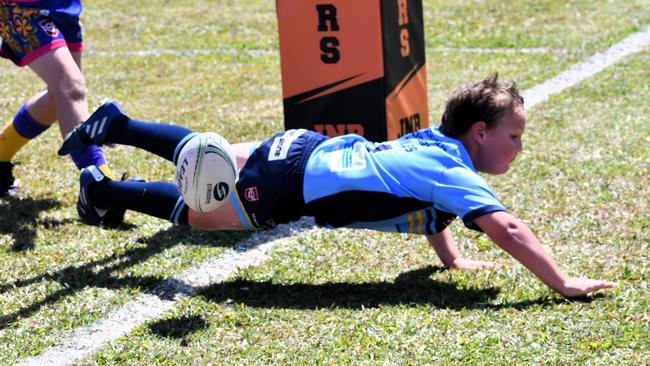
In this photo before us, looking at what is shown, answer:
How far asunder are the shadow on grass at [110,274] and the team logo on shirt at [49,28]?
1.29 metres

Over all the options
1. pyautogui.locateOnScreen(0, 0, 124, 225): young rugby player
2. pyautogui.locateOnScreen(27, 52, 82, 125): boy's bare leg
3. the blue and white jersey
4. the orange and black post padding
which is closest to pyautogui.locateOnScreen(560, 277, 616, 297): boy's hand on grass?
the blue and white jersey

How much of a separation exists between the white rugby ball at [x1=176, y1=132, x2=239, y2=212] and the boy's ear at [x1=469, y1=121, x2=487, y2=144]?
1.09 m

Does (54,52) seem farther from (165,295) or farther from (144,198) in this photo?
(165,295)

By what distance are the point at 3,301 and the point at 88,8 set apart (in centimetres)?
1077

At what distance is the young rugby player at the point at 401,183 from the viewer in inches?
158

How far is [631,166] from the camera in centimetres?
612

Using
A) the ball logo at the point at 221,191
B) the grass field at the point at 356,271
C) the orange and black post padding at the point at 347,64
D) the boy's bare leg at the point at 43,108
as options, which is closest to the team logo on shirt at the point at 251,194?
the ball logo at the point at 221,191

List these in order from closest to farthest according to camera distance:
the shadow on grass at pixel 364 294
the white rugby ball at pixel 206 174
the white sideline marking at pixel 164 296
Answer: the white sideline marking at pixel 164 296
the shadow on grass at pixel 364 294
the white rugby ball at pixel 206 174

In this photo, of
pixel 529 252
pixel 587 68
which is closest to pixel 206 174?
pixel 529 252

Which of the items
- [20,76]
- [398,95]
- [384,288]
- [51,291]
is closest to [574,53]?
[398,95]

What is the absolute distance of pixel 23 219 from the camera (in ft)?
18.0

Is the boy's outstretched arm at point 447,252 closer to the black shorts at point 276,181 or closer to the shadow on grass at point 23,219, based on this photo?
the black shorts at point 276,181

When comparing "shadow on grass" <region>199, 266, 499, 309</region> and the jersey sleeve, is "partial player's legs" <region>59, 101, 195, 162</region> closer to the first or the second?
"shadow on grass" <region>199, 266, 499, 309</region>

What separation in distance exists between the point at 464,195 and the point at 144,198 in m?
1.59
